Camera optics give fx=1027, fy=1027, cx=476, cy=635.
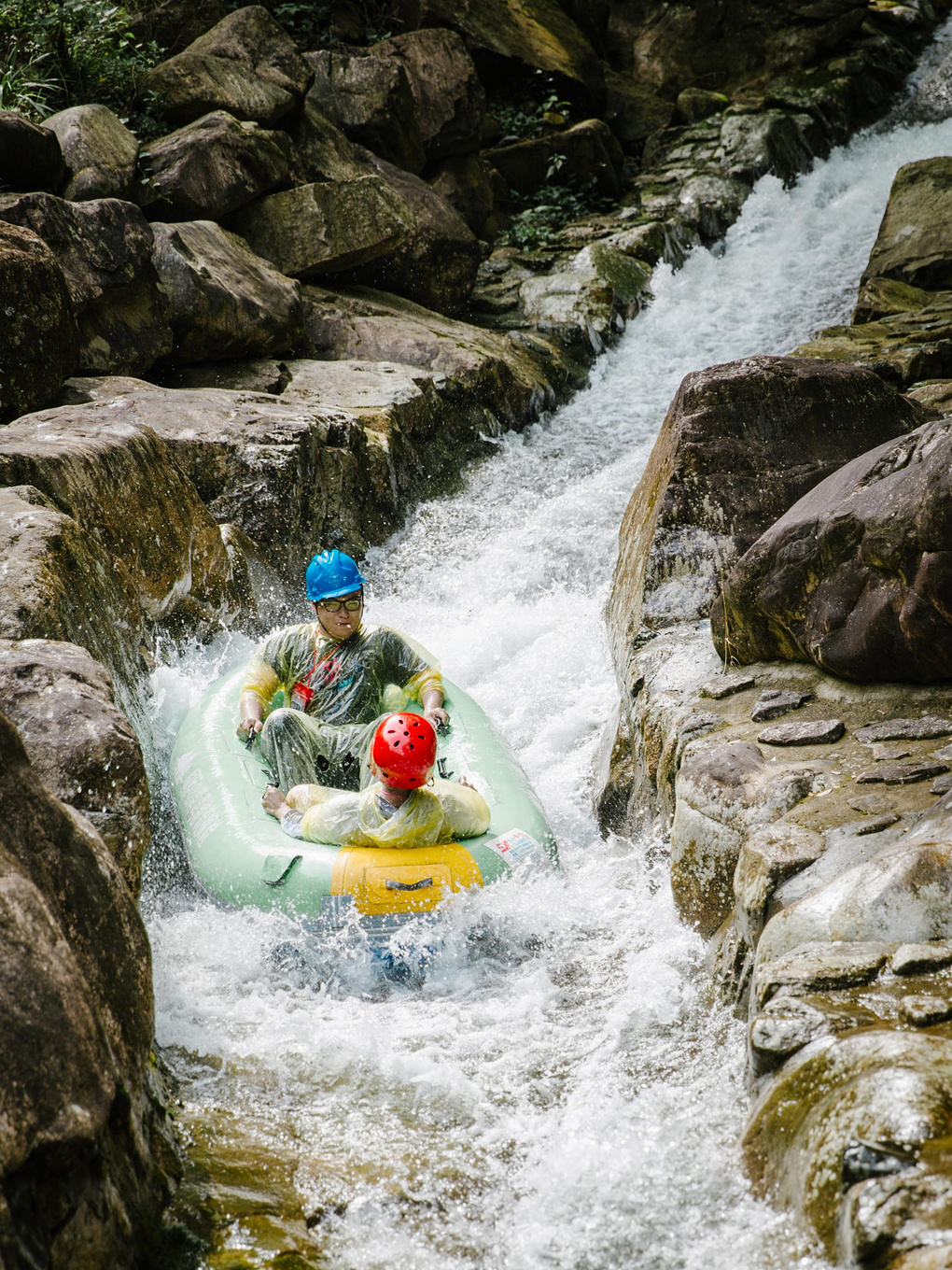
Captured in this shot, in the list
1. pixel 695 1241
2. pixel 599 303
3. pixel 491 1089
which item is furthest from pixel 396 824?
pixel 599 303

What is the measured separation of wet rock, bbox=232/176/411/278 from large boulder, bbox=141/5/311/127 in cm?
113

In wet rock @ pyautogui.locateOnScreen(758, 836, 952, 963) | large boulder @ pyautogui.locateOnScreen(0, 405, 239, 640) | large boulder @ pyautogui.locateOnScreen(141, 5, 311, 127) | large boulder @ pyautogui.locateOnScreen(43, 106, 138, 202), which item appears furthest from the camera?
large boulder @ pyautogui.locateOnScreen(141, 5, 311, 127)

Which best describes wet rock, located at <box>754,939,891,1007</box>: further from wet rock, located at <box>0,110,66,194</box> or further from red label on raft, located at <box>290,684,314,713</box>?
wet rock, located at <box>0,110,66,194</box>

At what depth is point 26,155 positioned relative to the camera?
7727mm

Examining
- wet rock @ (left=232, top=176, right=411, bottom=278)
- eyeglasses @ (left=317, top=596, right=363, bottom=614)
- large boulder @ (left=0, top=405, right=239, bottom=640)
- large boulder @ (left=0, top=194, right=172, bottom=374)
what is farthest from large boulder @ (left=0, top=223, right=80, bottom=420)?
wet rock @ (left=232, top=176, right=411, bottom=278)

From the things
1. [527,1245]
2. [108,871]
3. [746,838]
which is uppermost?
[108,871]

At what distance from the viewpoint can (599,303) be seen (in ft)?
38.8

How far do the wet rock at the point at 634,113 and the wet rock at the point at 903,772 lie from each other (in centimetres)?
1457

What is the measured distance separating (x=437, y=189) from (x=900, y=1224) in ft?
43.1

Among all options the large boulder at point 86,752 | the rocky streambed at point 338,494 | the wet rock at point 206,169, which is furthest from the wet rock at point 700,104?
the large boulder at point 86,752

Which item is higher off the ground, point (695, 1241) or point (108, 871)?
point (108, 871)

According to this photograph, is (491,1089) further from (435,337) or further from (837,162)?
(837,162)

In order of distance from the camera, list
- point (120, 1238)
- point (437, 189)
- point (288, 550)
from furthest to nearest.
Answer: point (437, 189) < point (288, 550) < point (120, 1238)

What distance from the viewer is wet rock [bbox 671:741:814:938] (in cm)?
325
